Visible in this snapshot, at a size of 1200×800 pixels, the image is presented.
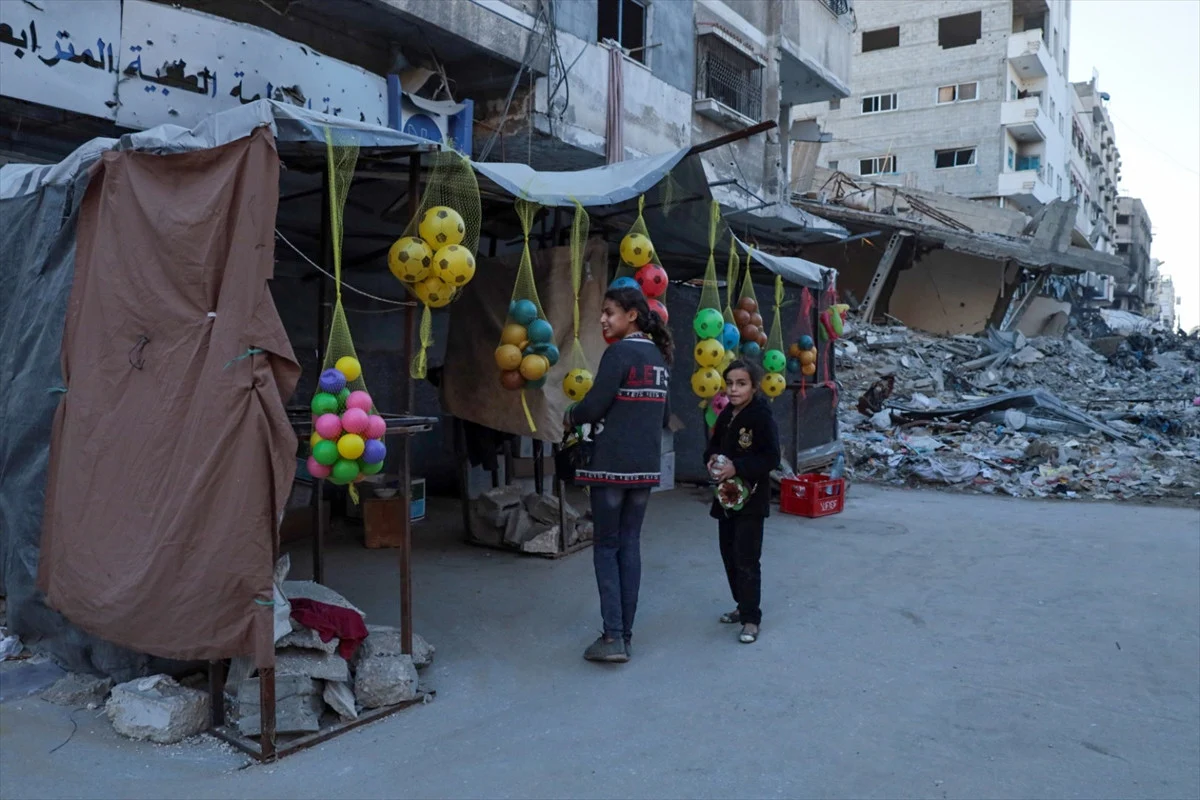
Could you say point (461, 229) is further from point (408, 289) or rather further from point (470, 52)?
point (470, 52)

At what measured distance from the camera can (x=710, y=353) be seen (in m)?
7.02

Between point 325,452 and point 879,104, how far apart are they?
123 ft

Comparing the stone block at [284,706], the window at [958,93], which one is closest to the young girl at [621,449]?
the stone block at [284,706]

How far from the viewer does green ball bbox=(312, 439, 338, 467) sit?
3.79 meters

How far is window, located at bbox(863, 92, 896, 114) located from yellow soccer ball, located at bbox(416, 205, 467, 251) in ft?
118

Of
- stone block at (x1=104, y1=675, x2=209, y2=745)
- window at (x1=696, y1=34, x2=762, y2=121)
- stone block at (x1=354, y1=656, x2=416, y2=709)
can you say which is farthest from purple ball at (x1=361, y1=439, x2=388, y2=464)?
window at (x1=696, y1=34, x2=762, y2=121)

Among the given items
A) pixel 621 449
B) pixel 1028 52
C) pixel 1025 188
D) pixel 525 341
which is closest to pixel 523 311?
pixel 525 341

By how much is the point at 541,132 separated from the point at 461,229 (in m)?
6.83

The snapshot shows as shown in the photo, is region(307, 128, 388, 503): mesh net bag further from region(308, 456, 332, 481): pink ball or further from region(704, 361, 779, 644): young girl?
region(704, 361, 779, 644): young girl

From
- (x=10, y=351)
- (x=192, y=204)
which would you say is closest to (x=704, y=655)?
(x=192, y=204)

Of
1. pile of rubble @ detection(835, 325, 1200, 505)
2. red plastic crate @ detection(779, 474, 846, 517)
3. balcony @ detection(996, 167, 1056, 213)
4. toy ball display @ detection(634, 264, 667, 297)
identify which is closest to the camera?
toy ball display @ detection(634, 264, 667, 297)

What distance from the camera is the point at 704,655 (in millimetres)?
4945

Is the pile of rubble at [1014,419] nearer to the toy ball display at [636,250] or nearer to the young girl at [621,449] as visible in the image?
the toy ball display at [636,250]

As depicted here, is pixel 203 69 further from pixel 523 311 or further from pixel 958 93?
pixel 958 93
